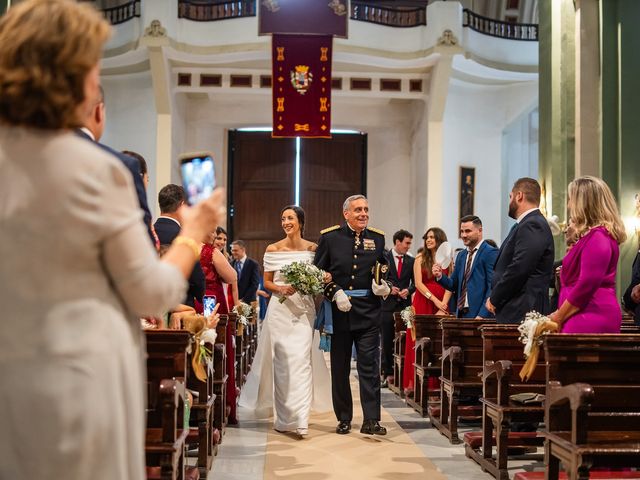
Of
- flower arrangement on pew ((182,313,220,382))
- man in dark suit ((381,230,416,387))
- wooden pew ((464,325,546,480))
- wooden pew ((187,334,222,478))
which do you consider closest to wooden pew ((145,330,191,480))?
flower arrangement on pew ((182,313,220,382))

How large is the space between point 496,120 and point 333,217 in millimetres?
4286

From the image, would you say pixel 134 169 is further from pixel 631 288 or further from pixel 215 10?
pixel 215 10

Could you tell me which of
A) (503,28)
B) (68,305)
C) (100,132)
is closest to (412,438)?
(100,132)

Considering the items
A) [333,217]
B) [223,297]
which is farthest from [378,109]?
[223,297]

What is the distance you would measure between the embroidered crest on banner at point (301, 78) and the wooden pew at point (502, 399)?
10167mm

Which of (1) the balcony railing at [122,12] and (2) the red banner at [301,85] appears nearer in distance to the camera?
(2) the red banner at [301,85]

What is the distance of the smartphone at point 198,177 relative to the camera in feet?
7.08

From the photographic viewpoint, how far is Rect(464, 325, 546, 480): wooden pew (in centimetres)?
504

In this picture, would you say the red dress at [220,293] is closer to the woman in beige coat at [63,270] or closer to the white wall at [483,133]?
the woman in beige coat at [63,270]

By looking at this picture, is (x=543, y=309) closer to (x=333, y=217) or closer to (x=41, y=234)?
(x=41, y=234)

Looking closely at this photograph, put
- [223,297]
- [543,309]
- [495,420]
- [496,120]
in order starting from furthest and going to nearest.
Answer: [496,120], [223,297], [543,309], [495,420]

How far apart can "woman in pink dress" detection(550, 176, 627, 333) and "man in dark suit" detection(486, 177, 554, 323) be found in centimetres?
130

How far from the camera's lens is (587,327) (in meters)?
4.47

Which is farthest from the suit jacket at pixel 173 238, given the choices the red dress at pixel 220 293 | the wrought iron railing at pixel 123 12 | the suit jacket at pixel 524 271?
the wrought iron railing at pixel 123 12
